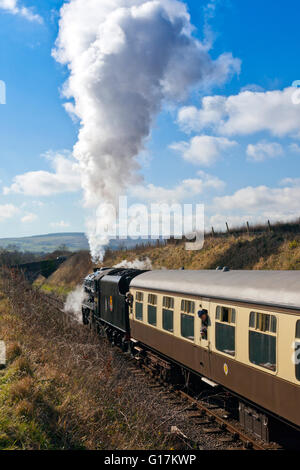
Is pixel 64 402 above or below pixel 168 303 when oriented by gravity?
below

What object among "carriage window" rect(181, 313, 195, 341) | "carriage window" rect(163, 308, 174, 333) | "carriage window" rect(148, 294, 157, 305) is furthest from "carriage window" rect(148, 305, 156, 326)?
"carriage window" rect(181, 313, 195, 341)

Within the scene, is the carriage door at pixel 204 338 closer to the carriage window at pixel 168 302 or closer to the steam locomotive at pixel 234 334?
the steam locomotive at pixel 234 334

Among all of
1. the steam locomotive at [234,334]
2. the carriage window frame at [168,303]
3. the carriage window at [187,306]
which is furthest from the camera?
the carriage window frame at [168,303]

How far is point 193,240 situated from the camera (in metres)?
43.5

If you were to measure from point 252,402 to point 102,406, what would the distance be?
10.2ft

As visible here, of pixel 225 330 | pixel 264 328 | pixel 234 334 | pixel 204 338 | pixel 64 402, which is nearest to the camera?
pixel 264 328

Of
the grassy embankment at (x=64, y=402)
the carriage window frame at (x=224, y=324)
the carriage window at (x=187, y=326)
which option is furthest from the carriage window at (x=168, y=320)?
the carriage window frame at (x=224, y=324)

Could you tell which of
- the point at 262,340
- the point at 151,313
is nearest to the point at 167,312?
the point at 151,313

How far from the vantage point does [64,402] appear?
321 inches

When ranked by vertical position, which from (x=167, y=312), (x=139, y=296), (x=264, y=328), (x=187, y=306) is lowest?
(x=167, y=312)

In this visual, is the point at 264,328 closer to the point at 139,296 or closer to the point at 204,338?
the point at 204,338

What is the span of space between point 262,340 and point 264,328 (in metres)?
0.23

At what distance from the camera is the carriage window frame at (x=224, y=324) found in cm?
845

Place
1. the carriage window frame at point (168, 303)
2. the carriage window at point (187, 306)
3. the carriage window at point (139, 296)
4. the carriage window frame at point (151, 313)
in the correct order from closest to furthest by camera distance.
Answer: the carriage window at point (187, 306) < the carriage window frame at point (168, 303) < the carriage window frame at point (151, 313) < the carriage window at point (139, 296)
